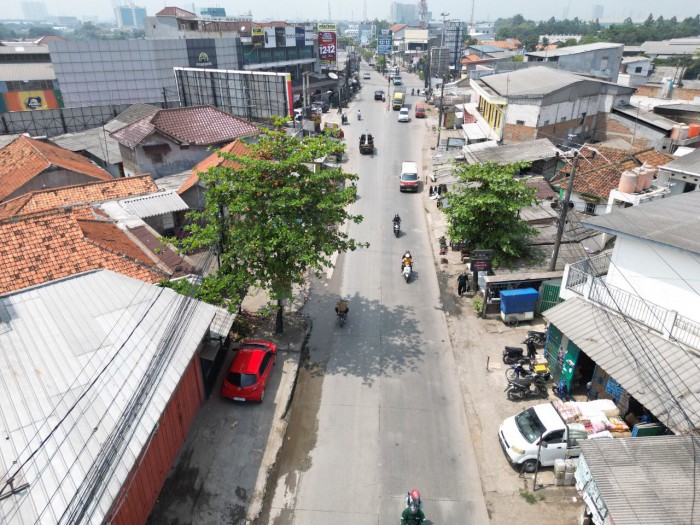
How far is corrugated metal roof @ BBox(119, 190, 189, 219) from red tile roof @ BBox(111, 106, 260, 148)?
7.14 m

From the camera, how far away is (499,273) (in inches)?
837

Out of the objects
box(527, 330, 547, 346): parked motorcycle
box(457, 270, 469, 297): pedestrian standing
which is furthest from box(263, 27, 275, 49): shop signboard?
box(527, 330, 547, 346): parked motorcycle

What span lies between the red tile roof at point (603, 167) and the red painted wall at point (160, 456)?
24.3m

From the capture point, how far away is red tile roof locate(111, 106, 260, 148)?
1231 inches

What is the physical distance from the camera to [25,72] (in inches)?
2453

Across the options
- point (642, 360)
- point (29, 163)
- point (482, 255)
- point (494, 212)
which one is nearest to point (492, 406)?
point (642, 360)

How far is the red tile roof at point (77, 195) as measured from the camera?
2316 cm

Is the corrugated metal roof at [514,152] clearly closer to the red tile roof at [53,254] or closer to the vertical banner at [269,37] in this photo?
the red tile roof at [53,254]

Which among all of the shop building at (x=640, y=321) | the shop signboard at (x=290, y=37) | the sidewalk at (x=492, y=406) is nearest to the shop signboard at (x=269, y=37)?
the shop signboard at (x=290, y=37)

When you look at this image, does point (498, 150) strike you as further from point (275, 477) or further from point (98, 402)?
point (98, 402)

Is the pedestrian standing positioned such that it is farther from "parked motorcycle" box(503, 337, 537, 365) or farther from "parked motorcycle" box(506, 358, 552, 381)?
"parked motorcycle" box(506, 358, 552, 381)

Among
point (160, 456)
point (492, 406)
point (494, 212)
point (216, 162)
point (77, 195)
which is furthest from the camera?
point (216, 162)

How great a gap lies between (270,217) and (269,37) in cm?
5673

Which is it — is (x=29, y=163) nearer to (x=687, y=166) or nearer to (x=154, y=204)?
(x=154, y=204)
